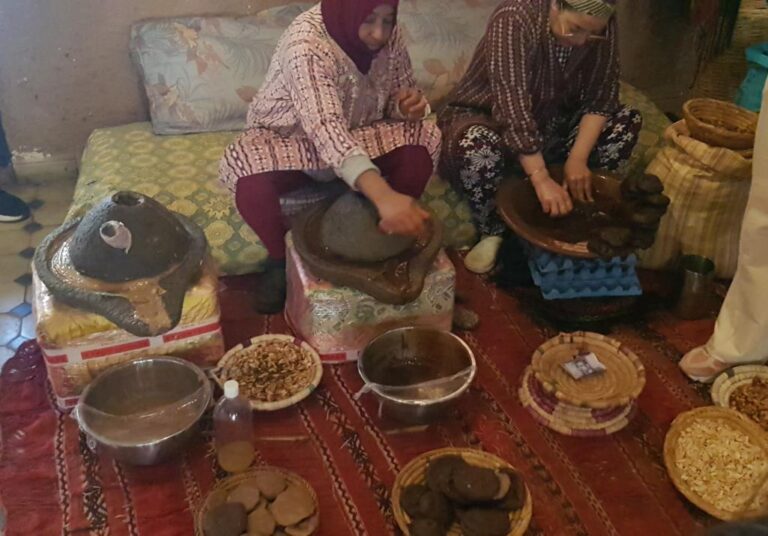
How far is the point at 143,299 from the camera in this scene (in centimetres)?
170

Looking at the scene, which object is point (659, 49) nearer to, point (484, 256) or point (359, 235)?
point (484, 256)

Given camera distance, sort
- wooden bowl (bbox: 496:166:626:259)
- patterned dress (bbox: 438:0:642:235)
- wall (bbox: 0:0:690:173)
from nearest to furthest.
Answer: wooden bowl (bbox: 496:166:626:259), patterned dress (bbox: 438:0:642:235), wall (bbox: 0:0:690:173)

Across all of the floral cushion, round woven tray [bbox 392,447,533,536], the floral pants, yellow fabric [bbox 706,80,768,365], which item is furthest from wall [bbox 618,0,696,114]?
round woven tray [bbox 392,447,533,536]

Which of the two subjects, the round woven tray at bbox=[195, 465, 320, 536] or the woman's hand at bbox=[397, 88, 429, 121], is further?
the woman's hand at bbox=[397, 88, 429, 121]

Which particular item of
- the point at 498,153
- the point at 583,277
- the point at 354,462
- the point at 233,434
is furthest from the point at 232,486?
the point at 498,153

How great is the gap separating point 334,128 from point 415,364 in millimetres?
617

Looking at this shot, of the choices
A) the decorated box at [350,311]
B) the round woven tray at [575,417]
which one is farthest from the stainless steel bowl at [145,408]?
the round woven tray at [575,417]

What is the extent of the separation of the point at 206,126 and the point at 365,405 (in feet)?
4.02

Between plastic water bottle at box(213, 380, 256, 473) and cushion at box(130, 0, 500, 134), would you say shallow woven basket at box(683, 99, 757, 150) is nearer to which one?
cushion at box(130, 0, 500, 134)

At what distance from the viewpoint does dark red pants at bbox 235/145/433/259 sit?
1921 mm

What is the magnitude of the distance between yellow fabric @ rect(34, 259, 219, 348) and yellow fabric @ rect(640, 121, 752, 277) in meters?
1.38

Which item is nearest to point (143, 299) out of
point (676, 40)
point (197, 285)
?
point (197, 285)

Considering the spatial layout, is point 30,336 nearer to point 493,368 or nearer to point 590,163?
point 493,368

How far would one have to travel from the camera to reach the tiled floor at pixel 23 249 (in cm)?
210
